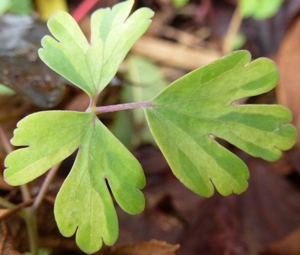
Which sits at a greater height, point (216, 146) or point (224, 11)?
point (216, 146)

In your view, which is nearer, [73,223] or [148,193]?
[73,223]

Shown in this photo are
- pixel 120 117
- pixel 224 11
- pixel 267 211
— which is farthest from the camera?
pixel 224 11

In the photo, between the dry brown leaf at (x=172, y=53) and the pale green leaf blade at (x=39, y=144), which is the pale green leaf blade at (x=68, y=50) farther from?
the dry brown leaf at (x=172, y=53)

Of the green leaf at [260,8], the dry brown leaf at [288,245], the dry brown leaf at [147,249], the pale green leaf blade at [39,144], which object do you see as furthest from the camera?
the green leaf at [260,8]

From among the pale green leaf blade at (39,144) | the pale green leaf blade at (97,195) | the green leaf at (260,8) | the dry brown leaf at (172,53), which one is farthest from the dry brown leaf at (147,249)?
the green leaf at (260,8)

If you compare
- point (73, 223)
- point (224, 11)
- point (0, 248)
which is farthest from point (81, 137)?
point (224, 11)

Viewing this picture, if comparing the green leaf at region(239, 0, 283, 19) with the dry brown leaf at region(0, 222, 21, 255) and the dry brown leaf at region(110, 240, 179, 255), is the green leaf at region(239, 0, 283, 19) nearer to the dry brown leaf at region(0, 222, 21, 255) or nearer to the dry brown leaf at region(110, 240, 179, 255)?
the dry brown leaf at region(110, 240, 179, 255)

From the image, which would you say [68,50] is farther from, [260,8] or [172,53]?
[260,8]

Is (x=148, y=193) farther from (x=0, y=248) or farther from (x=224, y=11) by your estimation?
(x=224, y=11)
